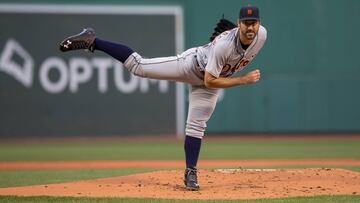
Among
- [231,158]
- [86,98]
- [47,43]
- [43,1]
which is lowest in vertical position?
[231,158]

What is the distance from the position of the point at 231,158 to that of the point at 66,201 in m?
5.30

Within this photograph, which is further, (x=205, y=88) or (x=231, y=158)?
(x=231, y=158)

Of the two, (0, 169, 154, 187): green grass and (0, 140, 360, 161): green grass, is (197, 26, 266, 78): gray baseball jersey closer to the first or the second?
(0, 169, 154, 187): green grass

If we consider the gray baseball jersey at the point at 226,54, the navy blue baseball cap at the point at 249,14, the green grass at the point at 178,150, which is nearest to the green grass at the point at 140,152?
the green grass at the point at 178,150

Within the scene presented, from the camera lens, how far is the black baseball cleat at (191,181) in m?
5.53

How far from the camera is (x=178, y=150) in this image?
11367 millimetres

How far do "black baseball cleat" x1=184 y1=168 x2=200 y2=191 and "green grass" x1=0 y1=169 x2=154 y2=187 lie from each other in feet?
5.41

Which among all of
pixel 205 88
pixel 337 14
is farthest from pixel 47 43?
pixel 205 88

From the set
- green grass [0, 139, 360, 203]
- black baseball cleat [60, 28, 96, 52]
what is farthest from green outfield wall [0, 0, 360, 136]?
black baseball cleat [60, 28, 96, 52]

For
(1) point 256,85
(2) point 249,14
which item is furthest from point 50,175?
(1) point 256,85

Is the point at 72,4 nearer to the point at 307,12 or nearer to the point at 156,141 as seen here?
the point at 156,141

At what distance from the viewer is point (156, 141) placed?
13.4 meters

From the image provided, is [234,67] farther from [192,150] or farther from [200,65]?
[192,150]

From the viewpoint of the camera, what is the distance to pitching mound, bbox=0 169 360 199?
5246 millimetres
